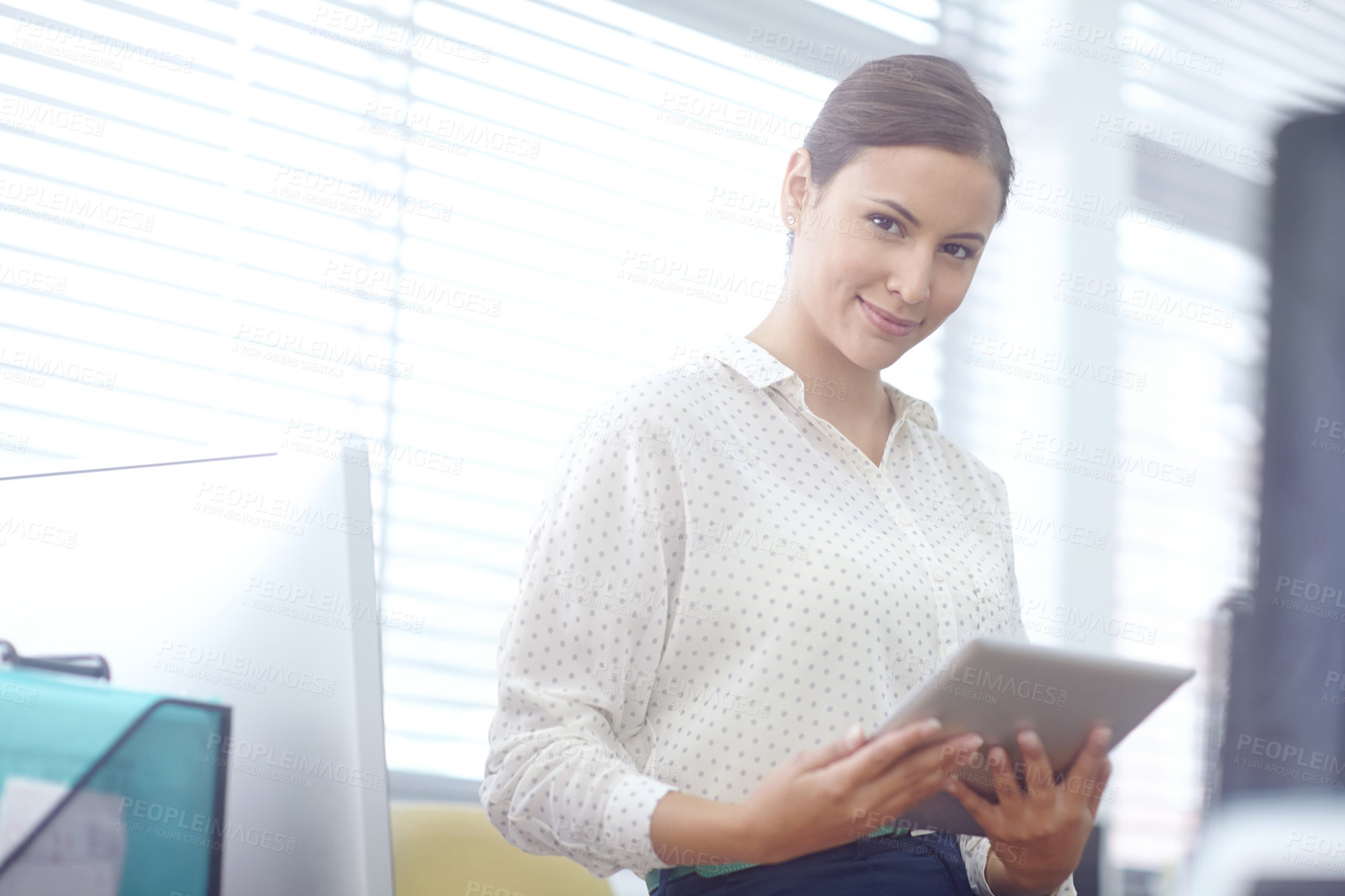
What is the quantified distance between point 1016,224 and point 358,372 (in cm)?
175

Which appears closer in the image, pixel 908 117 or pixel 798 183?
pixel 908 117

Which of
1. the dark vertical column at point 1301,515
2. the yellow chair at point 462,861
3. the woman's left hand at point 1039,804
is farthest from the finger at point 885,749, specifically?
the dark vertical column at point 1301,515

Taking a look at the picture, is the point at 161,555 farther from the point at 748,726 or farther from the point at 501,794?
the point at 748,726

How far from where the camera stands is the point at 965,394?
2.82 meters

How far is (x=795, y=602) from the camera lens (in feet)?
3.51

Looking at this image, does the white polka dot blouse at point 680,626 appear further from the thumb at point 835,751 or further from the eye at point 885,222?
the eye at point 885,222

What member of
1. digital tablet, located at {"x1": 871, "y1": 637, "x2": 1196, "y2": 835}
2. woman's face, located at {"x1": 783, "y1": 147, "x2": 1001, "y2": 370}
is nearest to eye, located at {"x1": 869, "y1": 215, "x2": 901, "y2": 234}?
woman's face, located at {"x1": 783, "y1": 147, "x2": 1001, "y2": 370}

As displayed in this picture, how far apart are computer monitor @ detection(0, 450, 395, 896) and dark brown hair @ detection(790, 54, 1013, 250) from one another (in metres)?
0.72

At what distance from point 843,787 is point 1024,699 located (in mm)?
153

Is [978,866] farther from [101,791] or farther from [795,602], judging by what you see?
[101,791]

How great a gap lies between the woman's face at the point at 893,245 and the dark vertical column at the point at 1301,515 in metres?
2.03

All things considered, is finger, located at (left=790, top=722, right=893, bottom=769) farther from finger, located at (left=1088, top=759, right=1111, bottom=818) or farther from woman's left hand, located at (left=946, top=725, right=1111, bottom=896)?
finger, located at (left=1088, top=759, right=1111, bottom=818)

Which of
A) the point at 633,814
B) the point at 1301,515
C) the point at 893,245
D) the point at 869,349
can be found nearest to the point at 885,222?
the point at 893,245

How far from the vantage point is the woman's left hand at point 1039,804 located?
0.97m
